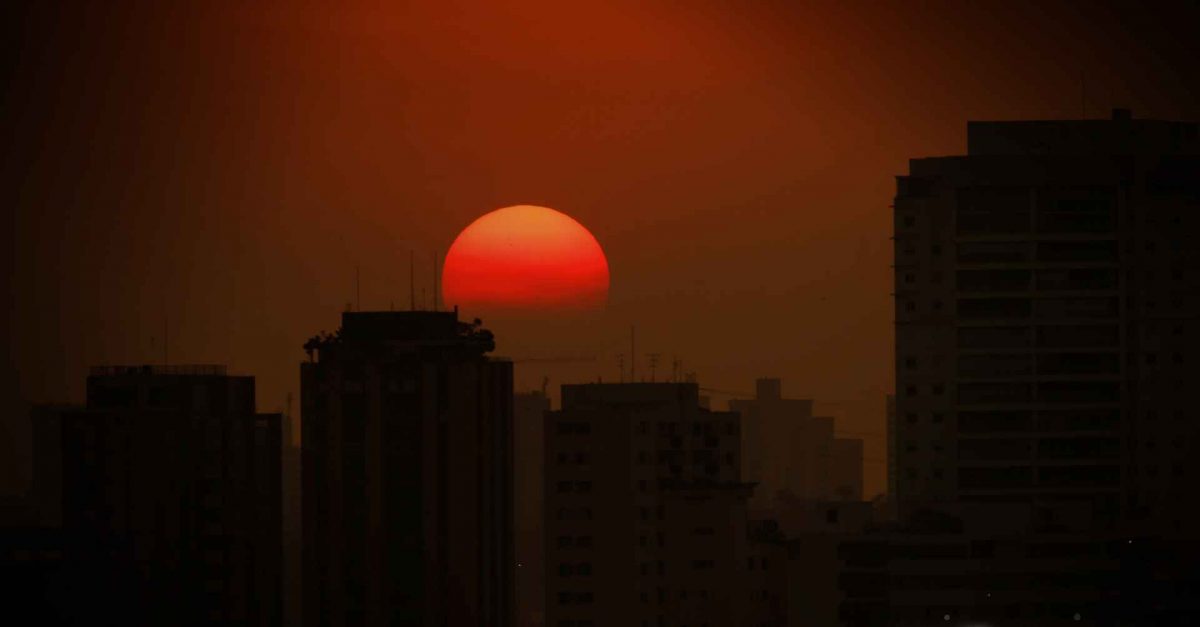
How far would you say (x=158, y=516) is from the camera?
141ft

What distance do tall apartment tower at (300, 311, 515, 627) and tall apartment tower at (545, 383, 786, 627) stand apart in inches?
72.5

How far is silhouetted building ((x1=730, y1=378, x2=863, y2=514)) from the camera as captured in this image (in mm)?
66125

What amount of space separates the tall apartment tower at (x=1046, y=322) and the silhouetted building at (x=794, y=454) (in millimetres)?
19680

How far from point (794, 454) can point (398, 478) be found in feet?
91.4

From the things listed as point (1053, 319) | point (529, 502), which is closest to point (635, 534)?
point (1053, 319)

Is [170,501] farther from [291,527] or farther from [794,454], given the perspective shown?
[794,454]

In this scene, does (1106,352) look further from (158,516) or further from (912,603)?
(158,516)

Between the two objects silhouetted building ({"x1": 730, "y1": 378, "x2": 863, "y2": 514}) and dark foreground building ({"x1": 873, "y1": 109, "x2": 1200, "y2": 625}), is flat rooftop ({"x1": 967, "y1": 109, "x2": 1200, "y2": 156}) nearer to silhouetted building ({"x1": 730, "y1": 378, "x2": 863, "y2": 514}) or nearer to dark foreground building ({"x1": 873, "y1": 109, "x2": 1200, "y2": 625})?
dark foreground building ({"x1": 873, "y1": 109, "x2": 1200, "y2": 625})

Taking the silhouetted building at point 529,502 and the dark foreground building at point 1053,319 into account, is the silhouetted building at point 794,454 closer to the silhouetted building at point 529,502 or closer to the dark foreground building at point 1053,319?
the silhouetted building at point 529,502

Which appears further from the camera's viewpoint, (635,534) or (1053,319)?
(1053,319)

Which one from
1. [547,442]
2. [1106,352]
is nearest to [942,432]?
[1106,352]

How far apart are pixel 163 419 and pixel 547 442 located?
547 centimetres

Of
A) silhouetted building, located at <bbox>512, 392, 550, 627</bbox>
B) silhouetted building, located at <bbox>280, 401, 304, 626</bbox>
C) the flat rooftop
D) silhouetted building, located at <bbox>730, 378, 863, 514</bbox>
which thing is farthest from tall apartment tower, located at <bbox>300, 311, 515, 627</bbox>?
silhouetted building, located at <bbox>730, 378, 863, 514</bbox>

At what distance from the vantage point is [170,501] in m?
43.2
